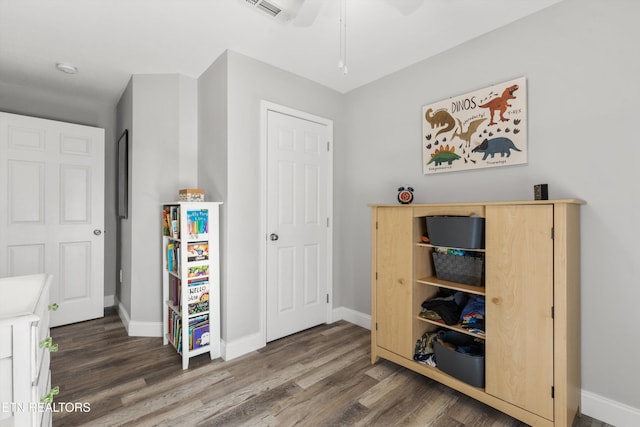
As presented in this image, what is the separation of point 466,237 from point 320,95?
2013 millimetres

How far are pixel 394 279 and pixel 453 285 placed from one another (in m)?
0.41

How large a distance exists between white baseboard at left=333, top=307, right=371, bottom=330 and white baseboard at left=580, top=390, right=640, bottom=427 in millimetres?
1608

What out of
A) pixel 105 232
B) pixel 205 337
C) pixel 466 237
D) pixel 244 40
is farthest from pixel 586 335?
pixel 105 232

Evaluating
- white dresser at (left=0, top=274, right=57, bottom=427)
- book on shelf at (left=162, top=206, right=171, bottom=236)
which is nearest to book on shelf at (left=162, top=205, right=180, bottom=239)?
book on shelf at (left=162, top=206, right=171, bottom=236)

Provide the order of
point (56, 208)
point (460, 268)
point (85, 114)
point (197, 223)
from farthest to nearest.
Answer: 1. point (85, 114)
2. point (56, 208)
3. point (197, 223)
4. point (460, 268)

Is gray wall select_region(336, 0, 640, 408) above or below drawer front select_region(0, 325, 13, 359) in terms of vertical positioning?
above

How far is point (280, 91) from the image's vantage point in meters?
2.70

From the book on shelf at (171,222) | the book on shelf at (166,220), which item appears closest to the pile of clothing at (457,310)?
the book on shelf at (171,222)

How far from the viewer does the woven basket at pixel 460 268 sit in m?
1.86

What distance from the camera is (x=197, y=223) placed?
2.28 meters

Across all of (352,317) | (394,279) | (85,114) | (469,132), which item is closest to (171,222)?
(394,279)

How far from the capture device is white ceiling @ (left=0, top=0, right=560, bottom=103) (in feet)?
6.17

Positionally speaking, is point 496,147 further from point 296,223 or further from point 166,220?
point 166,220

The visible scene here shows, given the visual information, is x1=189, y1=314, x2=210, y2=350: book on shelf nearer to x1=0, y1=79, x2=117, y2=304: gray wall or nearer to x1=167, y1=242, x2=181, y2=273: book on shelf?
x1=167, y1=242, x2=181, y2=273: book on shelf
